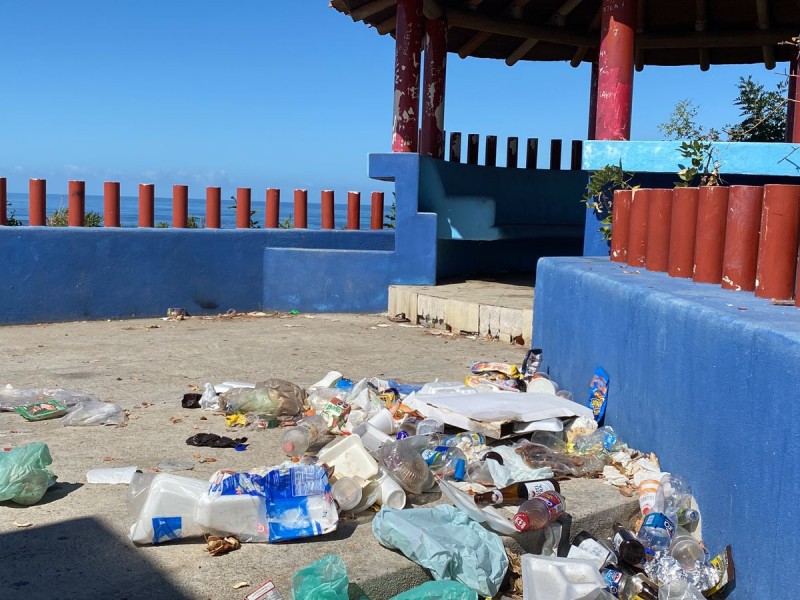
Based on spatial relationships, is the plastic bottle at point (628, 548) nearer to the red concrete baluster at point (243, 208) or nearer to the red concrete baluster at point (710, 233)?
the red concrete baluster at point (710, 233)

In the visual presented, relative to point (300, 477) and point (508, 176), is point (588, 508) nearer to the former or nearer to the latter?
point (300, 477)

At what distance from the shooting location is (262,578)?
3.19 metres

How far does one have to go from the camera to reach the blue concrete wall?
118 inches

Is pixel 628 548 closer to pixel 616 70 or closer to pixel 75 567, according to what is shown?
pixel 75 567

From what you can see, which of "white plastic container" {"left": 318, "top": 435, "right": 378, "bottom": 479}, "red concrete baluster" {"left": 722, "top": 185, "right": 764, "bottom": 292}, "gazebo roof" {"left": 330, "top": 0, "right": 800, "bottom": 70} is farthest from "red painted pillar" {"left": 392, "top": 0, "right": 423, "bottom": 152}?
"white plastic container" {"left": 318, "top": 435, "right": 378, "bottom": 479}

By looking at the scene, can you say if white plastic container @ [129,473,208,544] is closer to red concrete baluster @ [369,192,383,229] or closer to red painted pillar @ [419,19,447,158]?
red painted pillar @ [419,19,447,158]

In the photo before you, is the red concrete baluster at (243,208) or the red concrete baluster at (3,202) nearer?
the red concrete baluster at (3,202)

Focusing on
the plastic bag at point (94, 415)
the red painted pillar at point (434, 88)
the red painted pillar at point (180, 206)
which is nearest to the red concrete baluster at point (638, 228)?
the plastic bag at point (94, 415)

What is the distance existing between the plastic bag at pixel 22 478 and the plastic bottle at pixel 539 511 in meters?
2.11

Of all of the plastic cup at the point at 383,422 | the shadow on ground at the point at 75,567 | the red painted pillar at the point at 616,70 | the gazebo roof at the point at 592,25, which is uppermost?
the gazebo roof at the point at 592,25

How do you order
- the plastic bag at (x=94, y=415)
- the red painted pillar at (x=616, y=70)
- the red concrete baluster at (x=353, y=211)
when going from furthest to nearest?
1. the red concrete baluster at (x=353, y=211)
2. the red painted pillar at (x=616, y=70)
3. the plastic bag at (x=94, y=415)

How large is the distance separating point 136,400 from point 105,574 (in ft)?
9.15

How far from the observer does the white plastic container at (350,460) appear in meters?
4.05

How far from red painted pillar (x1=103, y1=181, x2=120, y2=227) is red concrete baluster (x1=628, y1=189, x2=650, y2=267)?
609 centimetres
